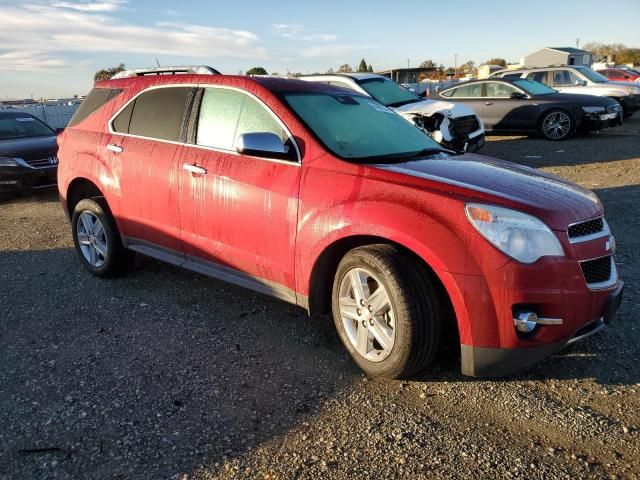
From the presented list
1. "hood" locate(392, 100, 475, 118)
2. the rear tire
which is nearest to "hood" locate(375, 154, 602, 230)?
the rear tire

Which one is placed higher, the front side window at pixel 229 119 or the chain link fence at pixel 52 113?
the front side window at pixel 229 119

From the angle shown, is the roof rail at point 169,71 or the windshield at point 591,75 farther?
the windshield at point 591,75

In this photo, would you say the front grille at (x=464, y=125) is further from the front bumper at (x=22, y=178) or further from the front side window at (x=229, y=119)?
the front bumper at (x=22, y=178)

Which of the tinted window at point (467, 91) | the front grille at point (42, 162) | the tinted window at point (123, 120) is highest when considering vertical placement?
the tinted window at point (467, 91)

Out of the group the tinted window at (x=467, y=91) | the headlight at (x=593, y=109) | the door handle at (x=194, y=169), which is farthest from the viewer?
the tinted window at (x=467, y=91)

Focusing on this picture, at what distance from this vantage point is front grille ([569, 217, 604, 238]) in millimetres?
2828

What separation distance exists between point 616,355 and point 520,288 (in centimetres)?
121

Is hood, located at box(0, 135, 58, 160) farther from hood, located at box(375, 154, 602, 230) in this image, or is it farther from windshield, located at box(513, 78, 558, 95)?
windshield, located at box(513, 78, 558, 95)

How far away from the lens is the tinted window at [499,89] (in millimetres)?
13898

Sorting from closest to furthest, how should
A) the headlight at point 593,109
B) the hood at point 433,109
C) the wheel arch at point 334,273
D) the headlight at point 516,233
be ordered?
the headlight at point 516,233 → the wheel arch at point 334,273 → the hood at point 433,109 → the headlight at point 593,109

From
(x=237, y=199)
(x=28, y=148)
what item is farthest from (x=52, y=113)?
(x=237, y=199)

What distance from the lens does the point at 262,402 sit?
2.97 metres

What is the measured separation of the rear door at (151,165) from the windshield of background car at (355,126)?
1.06 meters

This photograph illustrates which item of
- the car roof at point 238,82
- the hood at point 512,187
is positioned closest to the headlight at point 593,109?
the car roof at point 238,82
